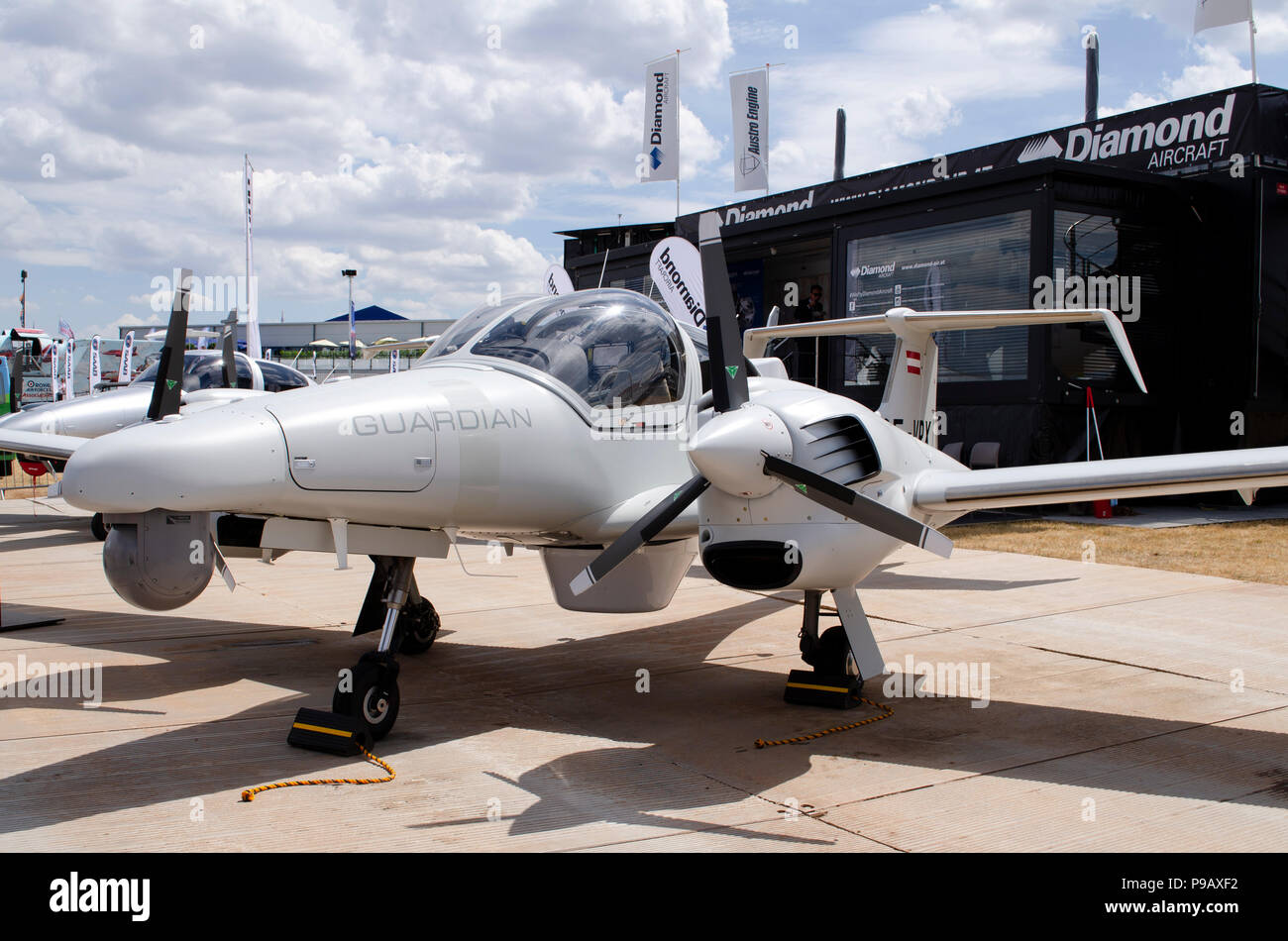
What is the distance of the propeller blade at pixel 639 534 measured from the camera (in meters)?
5.56

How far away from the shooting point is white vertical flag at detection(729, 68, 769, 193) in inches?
879

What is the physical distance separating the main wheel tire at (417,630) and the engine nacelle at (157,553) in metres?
3.20

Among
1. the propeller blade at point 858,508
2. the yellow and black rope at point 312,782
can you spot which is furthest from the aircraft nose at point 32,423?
the propeller blade at point 858,508

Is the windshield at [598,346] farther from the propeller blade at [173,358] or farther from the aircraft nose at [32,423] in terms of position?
the aircraft nose at [32,423]

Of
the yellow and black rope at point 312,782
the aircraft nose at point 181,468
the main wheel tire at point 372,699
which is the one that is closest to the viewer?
the aircraft nose at point 181,468

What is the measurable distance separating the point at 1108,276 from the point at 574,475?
14879 millimetres

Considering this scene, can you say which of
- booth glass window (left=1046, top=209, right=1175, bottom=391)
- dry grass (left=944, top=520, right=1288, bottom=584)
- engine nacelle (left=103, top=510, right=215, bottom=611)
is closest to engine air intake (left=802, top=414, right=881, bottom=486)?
engine nacelle (left=103, top=510, right=215, bottom=611)

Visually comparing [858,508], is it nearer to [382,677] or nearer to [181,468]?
[382,677]

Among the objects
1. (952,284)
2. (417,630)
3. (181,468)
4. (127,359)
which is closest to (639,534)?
(181,468)

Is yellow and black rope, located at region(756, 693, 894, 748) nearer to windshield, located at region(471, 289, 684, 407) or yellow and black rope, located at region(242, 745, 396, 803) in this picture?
yellow and black rope, located at region(242, 745, 396, 803)

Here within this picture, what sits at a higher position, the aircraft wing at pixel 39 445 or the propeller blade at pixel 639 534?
the aircraft wing at pixel 39 445

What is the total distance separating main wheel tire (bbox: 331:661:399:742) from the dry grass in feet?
33.2
